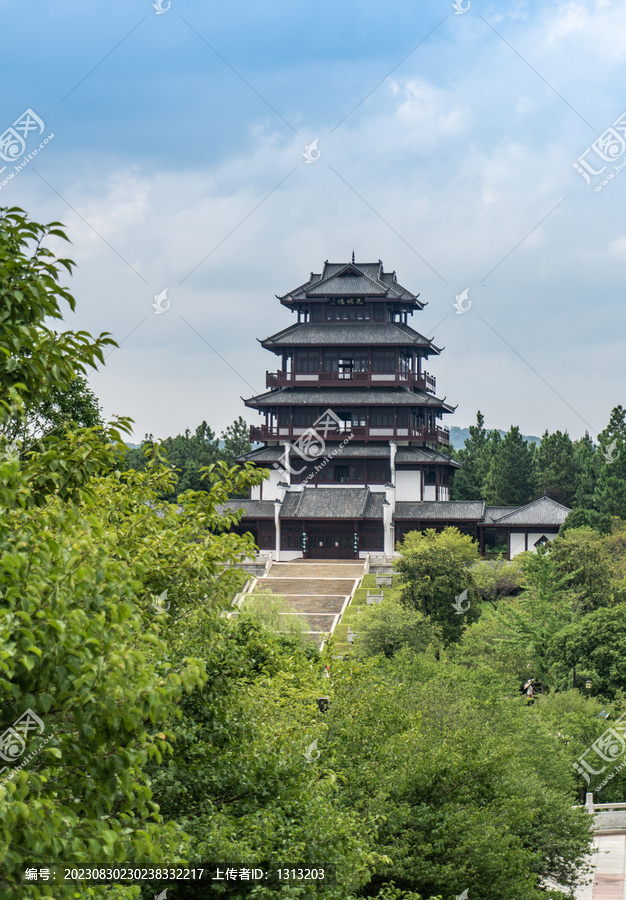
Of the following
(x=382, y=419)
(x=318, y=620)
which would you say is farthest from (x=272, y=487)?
(x=318, y=620)

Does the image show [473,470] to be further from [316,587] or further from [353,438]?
[316,587]

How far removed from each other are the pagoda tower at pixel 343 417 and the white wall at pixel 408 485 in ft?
0.20

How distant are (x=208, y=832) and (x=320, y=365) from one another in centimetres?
5208

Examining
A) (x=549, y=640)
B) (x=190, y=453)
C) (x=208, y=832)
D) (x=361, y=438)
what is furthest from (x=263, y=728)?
(x=190, y=453)

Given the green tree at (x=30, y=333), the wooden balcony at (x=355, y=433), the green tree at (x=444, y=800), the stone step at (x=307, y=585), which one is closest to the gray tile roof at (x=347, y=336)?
the wooden balcony at (x=355, y=433)

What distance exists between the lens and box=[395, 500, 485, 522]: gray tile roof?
55.4m

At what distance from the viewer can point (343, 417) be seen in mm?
60625

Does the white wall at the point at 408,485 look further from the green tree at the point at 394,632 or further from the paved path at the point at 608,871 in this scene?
the paved path at the point at 608,871

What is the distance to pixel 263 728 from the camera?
12156 mm

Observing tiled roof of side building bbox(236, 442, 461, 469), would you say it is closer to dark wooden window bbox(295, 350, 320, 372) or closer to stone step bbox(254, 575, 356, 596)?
dark wooden window bbox(295, 350, 320, 372)

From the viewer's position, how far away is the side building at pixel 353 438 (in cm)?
5575

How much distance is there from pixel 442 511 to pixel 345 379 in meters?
10.8

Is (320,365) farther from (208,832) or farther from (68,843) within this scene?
(68,843)

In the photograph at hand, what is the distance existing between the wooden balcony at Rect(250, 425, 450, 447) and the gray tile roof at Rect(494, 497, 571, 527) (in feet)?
26.4
